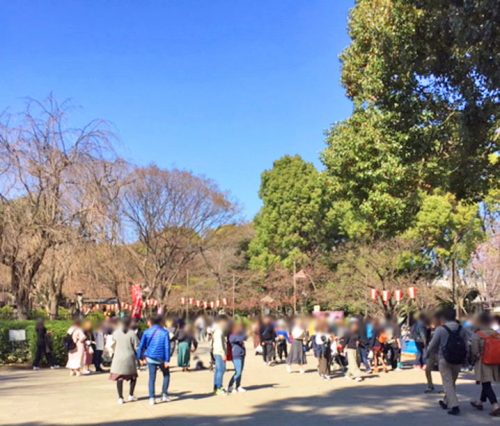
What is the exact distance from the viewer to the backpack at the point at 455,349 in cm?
846

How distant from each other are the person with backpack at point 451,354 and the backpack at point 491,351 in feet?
0.96

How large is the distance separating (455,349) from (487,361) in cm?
53

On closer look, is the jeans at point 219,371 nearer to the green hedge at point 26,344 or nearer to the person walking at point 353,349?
the person walking at point 353,349

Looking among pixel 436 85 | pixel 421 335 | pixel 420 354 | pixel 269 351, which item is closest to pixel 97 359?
pixel 269 351

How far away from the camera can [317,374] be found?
15336mm

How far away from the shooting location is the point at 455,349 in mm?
8477

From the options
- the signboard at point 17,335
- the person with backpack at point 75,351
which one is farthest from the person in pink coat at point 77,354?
the signboard at point 17,335

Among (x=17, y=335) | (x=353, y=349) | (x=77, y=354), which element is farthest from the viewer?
(x=17, y=335)

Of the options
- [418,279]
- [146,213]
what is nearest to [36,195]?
[146,213]

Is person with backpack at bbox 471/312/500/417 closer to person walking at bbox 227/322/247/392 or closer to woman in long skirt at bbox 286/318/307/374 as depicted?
person walking at bbox 227/322/247/392

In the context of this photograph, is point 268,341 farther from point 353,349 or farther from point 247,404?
point 247,404

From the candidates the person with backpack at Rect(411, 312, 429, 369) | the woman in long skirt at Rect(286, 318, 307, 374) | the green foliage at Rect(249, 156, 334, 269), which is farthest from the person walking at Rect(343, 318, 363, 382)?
the green foliage at Rect(249, 156, 334, 269)

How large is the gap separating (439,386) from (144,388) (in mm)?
6144

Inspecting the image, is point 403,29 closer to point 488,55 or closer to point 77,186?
point 488,55
